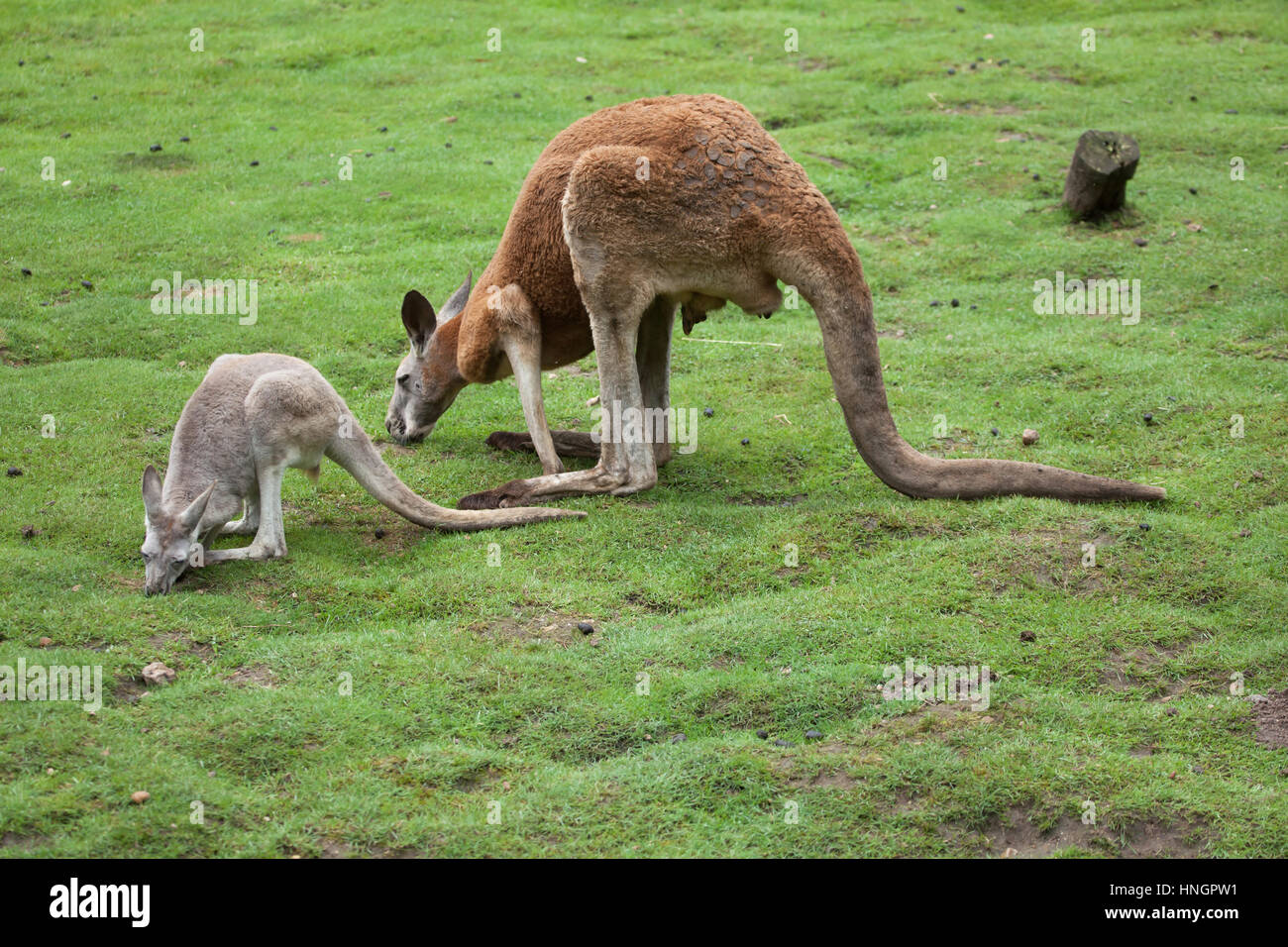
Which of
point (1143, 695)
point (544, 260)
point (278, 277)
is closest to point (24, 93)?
point (278, 277)

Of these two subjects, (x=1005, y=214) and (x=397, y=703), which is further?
(x=1005, y=214)

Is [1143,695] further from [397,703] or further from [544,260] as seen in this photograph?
[544,260]

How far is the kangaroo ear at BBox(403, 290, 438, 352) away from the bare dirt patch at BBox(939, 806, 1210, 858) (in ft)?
14.8

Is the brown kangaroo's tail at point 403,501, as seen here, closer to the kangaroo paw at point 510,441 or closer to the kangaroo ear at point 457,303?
the kangaroo paw at point 510,441

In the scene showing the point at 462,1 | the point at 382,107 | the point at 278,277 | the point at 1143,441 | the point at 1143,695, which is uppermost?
the point at 462,1

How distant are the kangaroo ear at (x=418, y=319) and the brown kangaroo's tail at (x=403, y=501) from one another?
4.11 ft

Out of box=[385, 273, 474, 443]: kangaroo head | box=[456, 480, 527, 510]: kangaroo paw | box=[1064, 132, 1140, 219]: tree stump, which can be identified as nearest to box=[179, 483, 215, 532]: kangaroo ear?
box=[456, 480, 527, 510]: kangaroo paw

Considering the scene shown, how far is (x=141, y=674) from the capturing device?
199 inches

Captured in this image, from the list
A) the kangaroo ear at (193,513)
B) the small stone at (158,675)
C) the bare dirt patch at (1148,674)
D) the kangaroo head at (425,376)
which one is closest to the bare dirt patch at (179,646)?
the small stone at (158,675)

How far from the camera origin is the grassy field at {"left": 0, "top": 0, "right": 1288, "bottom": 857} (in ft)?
14.4

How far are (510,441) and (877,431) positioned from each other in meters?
2.44

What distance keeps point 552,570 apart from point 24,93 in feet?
35.7

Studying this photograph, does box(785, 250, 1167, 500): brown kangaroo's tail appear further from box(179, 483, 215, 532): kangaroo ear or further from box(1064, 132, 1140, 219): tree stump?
box(1064, 132, 1140, 219): tree stump

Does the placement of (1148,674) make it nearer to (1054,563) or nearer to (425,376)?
(1054,563)
